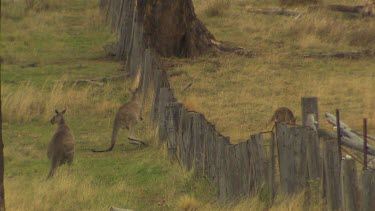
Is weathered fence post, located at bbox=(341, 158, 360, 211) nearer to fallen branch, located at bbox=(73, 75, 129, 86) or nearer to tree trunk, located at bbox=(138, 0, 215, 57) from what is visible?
fallen branch, located at bbox=(73, 75, 129, 86)

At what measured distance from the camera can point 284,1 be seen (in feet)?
83.9

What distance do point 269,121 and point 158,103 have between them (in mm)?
1447

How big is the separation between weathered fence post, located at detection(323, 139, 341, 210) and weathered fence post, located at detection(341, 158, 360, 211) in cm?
23

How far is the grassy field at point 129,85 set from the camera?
32.9 feet

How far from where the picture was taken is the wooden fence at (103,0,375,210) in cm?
726

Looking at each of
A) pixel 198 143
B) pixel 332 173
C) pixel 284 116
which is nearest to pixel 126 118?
pixel 284 116

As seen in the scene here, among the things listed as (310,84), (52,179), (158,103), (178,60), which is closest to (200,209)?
(52,179)

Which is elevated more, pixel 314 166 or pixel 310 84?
pixel 310 84

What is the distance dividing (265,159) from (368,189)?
1780 millimetres

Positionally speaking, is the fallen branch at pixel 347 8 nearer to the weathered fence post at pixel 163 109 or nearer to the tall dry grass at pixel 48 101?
the tall dry grass at pixel 48 101

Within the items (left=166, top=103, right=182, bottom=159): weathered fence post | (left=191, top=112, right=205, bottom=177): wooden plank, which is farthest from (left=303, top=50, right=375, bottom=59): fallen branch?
(left=191, top=112, right=205, bottom=177): wooden plank

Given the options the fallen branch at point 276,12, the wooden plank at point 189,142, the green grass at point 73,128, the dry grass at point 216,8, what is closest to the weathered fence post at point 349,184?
the green grass at point 73,128

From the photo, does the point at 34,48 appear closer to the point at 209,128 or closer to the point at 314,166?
the point at 209,128

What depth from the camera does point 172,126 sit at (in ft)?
37.9
